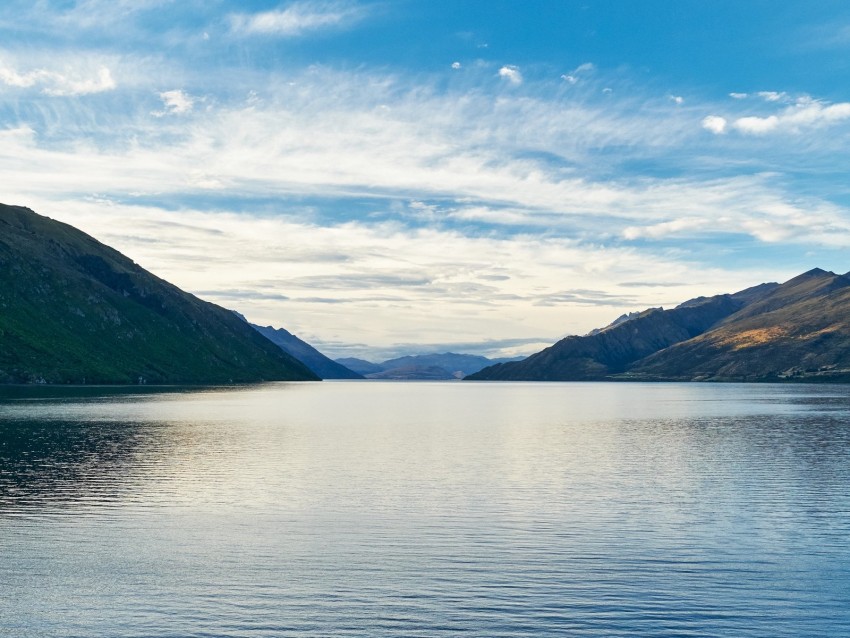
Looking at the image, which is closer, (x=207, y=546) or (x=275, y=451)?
(x=207, y=546)

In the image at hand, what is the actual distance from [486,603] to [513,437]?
91.5m

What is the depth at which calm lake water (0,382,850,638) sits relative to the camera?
3514 cm

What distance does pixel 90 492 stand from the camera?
68.7 meters

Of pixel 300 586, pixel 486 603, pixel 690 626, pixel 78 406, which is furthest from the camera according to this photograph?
pixel 78 406

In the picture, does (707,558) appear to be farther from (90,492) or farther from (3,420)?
(3,420)

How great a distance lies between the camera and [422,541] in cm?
5019

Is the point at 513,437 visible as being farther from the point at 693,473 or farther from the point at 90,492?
the point at 90,492

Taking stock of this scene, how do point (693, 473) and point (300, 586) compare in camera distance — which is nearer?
point (300, 586)

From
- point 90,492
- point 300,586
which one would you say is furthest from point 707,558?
point 90,492

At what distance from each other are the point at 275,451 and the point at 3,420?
71.8m

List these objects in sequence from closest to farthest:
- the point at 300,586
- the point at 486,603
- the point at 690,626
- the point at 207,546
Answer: the point at 690,626
the point at 486,603
the point at 300,586
the point at 207,546

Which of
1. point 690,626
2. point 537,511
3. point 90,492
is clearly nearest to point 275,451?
point 90,492

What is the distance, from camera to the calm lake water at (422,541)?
35.1m

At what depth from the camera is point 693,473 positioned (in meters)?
82.1
